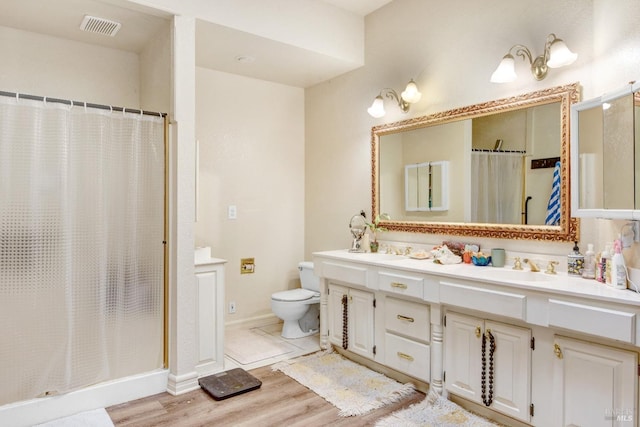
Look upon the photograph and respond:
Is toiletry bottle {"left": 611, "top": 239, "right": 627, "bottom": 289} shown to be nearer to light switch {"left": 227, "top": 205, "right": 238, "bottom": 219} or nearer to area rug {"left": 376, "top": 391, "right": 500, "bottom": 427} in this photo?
area rug {"left": 376, "top": 391, "right": 500, "bottom": 427}

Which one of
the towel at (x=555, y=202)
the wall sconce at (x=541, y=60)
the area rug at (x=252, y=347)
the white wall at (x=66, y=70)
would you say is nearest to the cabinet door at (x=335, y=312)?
the area rug at (x=252, y=347)

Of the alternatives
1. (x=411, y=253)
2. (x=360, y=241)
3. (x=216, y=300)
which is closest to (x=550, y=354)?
(x=411, y=253)

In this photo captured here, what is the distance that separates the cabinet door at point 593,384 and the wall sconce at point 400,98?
6.49 ft

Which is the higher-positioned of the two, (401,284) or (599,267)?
(599,267)

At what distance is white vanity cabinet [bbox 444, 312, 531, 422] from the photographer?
6.79 feet

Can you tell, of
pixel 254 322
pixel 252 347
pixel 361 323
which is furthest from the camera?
pixel 254 322

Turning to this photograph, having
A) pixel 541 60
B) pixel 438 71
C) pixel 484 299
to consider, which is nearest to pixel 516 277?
pixel 484 299

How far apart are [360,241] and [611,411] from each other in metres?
2.09

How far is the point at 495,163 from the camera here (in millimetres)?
2701

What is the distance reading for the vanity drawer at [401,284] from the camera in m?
2.50

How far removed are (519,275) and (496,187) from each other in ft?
2.08

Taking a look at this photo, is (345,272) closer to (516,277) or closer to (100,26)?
(516,277)

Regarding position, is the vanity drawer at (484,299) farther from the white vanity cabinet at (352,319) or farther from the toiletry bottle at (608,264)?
the white vanity cabinet at (352,319)

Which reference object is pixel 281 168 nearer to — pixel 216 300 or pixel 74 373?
pixel 216 300
